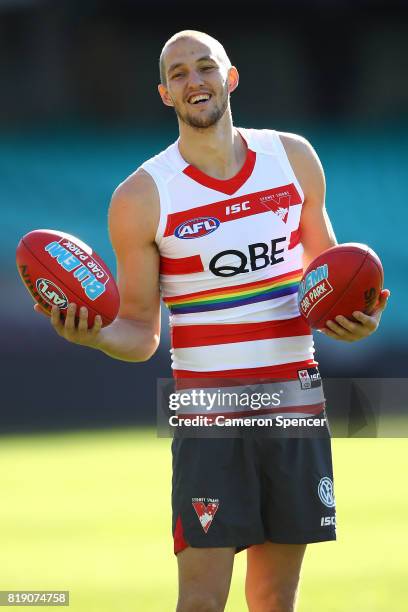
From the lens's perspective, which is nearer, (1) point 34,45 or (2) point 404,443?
(2) point 404,443

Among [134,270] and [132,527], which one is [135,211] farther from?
[132,527]

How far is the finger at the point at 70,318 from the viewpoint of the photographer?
156 inches

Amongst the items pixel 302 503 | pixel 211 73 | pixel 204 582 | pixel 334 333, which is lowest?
pixel 204 582

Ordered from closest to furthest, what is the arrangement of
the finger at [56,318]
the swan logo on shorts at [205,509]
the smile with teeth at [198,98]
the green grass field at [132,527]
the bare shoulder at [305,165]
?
the swan logo on shorts at [205,509] → the finger at [56,318] → the smile with teeth at [198,98] → the bare shoulder at [305,165] → the green grass field at [132,527]

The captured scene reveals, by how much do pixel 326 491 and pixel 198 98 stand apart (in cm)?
139

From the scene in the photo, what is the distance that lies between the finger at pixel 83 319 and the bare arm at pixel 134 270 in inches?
2.1

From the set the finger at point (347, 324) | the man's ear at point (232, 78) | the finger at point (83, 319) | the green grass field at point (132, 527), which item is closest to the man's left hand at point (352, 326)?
the finger at point (347, 324)

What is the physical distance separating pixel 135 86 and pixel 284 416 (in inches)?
456

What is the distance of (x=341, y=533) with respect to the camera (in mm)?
6930

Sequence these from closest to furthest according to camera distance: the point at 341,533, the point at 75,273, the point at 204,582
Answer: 1. the point at 204,582
2. the point at 75,273
3. the point at 341,533

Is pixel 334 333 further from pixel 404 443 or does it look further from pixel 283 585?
pixel 404 443

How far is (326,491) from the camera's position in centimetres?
409

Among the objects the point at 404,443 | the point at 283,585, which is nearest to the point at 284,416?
the point at 283,585
